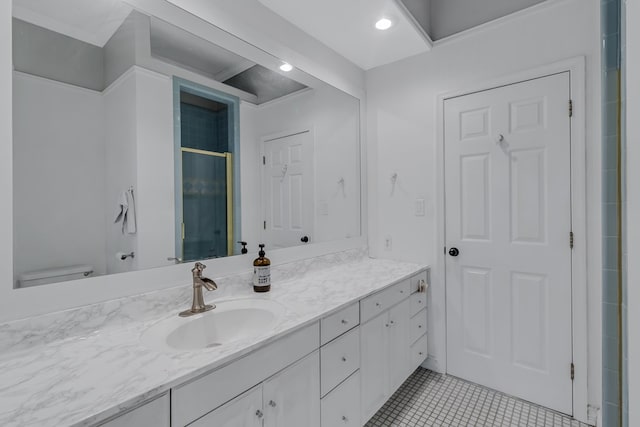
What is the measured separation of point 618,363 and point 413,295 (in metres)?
1.69

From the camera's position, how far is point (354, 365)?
1536 mm

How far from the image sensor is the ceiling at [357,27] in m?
1.78

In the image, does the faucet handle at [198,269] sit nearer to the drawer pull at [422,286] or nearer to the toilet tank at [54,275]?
the toilet tank at [54,275]

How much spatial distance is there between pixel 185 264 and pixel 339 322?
767 millimetres

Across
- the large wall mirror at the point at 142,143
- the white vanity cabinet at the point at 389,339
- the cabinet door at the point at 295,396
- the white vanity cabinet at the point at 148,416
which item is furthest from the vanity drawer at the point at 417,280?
the white vanity cabinet at the point at 148,416

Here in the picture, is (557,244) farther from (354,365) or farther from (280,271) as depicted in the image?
(280,271)

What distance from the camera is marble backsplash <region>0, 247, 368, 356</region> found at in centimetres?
100

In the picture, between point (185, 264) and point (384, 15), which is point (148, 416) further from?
point (384, 15)

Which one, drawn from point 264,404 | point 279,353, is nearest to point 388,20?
point 279,353

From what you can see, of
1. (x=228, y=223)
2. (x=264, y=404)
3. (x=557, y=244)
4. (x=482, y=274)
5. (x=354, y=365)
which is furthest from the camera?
(x=482, y=274)

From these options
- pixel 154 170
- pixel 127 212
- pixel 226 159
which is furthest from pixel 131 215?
pixel 226 159

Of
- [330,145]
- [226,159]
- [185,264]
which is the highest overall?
[330,145]

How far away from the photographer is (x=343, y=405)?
145cm

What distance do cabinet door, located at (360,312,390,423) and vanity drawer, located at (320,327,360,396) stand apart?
0.22ft
